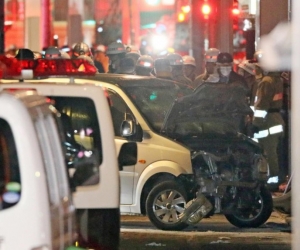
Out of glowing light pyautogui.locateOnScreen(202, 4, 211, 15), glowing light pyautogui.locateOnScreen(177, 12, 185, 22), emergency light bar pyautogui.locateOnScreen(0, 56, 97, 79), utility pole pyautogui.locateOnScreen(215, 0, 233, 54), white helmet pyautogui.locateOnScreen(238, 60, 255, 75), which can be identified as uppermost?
glowing light pyautogui.locateOnScreen(177, 12, 185, 22)

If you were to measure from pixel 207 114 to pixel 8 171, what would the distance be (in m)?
6.92

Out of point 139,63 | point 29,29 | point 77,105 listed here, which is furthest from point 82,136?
point 29,29

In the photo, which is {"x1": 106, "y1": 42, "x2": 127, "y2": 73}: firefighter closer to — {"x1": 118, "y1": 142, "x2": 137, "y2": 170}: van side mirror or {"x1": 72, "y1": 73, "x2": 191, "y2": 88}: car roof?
{"x1": 72, "y1": 73, "x2": 191, "y2": 88}: car roof

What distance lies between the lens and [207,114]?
11.3 meters

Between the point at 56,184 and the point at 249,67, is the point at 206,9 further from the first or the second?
the point at 56,184

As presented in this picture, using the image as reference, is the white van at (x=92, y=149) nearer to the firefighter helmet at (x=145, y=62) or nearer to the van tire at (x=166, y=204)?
the van tire at (x=166, y=204)

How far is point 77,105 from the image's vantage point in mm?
6840

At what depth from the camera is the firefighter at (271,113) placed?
1344cm

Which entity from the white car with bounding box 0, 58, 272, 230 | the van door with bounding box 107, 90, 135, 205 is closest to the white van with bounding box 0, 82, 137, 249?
the white car with bounding box 0, 58, 272, 230

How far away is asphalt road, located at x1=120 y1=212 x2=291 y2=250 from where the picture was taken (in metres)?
10.3

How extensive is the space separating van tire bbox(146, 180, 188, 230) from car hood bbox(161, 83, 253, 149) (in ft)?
1.92

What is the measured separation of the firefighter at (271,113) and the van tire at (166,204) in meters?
2.94

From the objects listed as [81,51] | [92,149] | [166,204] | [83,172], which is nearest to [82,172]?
[83,172]

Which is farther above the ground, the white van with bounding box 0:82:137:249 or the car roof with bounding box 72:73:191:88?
the car roof with bounding box 72:73:191:88
